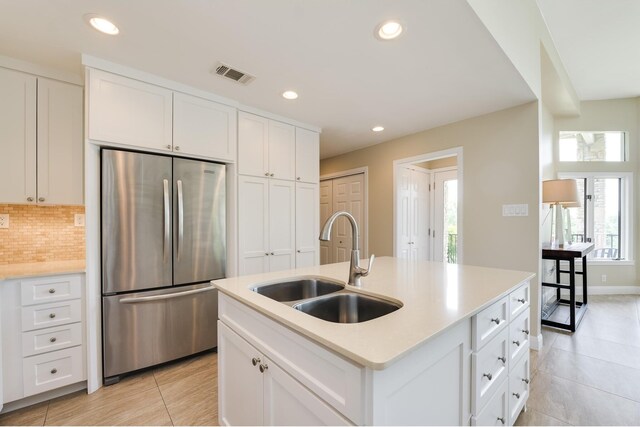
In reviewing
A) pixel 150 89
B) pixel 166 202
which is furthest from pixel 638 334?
pixel 150 89

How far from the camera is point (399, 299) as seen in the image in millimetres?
1191

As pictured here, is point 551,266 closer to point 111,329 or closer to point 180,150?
point 180,150

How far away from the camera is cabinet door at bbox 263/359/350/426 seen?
81cm

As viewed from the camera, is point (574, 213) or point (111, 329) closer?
point (111, 329)

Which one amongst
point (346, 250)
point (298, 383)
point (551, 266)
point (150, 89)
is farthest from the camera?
point (346, 250)

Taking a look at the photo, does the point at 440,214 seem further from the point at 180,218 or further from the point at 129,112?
the point at 129,112

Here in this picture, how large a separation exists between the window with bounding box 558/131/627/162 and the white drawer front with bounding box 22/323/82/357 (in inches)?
259

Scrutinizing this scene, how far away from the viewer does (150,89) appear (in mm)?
2150

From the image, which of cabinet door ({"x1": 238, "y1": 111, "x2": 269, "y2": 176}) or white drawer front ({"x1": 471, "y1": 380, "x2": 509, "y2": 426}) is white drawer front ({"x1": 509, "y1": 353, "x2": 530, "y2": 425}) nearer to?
white drawer front ({"x1": 471, "y1": 380, "x2": 509, "y2": 426})

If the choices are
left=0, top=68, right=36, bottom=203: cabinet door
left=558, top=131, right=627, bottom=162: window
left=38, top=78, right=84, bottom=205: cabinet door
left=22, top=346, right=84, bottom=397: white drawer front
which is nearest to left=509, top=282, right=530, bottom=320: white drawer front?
left=22, top=346, right=84, bottom=397: white drawer front

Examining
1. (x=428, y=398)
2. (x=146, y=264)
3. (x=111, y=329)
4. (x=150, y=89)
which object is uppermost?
(x=150, y=89)

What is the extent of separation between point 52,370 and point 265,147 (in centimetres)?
240

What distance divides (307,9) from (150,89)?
4.72 ft

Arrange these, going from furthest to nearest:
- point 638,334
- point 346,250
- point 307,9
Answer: point 346,250 → point 638,334 → point 307,9
